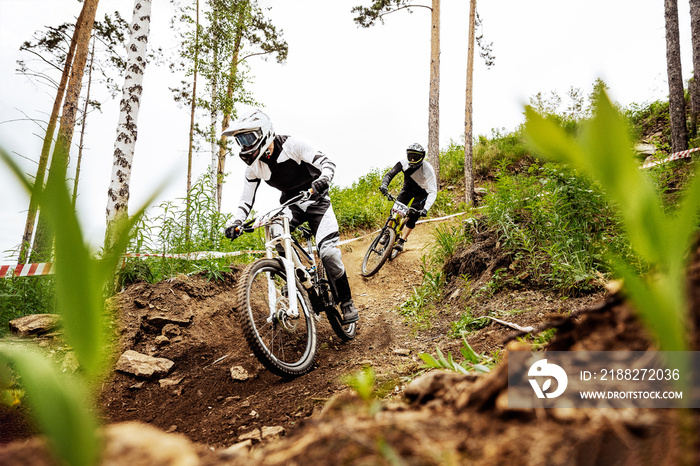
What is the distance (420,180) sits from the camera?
788 centimetres

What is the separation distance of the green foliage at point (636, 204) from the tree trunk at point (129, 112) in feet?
25.1

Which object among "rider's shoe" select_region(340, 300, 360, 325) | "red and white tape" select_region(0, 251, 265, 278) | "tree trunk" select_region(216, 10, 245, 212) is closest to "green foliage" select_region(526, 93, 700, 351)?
"rider's shoe" select_region(340, 300, 360, 325)

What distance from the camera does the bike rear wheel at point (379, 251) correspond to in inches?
288

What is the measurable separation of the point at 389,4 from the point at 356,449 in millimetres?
15781

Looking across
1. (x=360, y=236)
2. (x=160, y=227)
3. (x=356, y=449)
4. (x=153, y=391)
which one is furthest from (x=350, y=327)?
(x=360, y=236)

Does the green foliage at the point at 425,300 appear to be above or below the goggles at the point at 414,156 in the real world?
below

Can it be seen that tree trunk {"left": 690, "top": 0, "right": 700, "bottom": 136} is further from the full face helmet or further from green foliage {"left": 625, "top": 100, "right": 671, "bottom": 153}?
the full face helmet

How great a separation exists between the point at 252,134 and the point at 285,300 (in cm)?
167

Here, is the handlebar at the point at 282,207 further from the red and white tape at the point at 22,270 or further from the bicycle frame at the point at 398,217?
the bicycle frame at the point at 398,217

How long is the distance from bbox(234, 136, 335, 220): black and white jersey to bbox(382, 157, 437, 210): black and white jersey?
12.2 ft

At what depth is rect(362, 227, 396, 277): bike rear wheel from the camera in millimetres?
7316

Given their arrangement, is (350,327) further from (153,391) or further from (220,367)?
(153,391)

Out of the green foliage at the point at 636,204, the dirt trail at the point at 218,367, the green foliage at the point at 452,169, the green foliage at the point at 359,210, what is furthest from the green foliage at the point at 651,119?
the green foliage at the point at 636,204

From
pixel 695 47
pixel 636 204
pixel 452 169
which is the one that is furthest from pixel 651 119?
pixel 636 204
